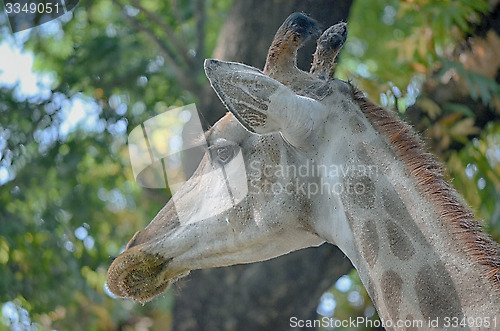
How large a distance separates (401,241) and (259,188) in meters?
0.66

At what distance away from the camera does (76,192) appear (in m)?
7.15

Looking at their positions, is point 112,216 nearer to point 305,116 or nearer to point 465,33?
point 465,33

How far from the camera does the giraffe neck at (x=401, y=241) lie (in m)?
2.54

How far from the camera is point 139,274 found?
10.7ft

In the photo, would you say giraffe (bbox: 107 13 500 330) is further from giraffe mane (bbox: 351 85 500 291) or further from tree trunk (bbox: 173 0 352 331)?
tree trunk (bbox: 173 0 352 331)

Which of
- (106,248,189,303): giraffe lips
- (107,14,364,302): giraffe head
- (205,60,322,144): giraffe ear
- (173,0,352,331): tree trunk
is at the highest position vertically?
(205,60,322,144): giraffe ear

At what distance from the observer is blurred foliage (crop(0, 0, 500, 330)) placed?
257 inches

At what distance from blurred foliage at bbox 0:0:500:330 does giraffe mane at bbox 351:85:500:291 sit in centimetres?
306

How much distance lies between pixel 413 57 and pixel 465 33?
0.66 metres

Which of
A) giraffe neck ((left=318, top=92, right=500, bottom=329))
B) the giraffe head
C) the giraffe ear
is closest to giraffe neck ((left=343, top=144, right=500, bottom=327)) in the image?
giraffe neck ((left=318, top=92, right=500, bottom=329))

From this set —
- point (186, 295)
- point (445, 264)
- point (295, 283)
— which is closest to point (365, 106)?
point (445, 264)

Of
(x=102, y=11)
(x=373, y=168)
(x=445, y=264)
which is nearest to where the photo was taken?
(x=445, y=264)

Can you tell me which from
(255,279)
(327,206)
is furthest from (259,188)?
(255,279)

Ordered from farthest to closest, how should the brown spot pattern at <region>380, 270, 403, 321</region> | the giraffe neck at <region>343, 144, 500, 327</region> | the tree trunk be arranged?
1. the tree trunk
2. the brown spot pattern at <region>380, 270, 403, 321</region>
3. the giraffe neck at <region>343, 144, 500, 327</region>
